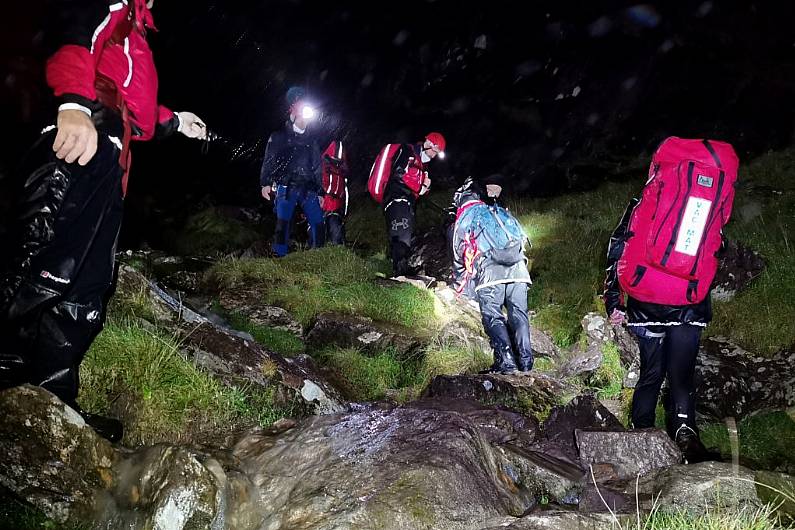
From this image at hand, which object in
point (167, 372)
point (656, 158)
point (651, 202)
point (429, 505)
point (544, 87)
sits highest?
point (544, 87)

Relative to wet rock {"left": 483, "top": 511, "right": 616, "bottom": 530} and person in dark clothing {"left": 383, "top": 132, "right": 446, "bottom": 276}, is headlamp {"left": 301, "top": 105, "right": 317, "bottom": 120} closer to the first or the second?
person in dark clothing {"left": 383, "top": 132, "right": 446, "bottom": 276}

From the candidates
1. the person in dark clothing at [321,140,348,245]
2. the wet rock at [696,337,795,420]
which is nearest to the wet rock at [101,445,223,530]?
the wet rock at [696,337,795,420]

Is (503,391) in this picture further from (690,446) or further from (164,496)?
(164,496)

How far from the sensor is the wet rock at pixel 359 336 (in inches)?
272

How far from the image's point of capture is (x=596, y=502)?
3043mm

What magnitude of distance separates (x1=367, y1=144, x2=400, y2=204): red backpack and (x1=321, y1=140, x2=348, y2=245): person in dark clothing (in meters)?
1.19

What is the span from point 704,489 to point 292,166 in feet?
25.8

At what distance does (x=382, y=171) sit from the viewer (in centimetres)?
928

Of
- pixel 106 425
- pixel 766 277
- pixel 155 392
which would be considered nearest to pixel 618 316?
pixel 155 392

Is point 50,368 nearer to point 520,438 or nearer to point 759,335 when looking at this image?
point 520,438

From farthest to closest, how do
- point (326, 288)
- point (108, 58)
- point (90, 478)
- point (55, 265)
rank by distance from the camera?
point (326, 288) < point (108, 58) < point (55, 265) < point (90, 478)

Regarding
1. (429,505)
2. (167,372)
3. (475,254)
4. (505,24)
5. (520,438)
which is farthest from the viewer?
(505,24)

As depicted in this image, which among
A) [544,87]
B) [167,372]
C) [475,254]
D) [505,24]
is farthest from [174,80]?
[167,372]

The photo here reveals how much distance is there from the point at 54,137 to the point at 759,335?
761cm
